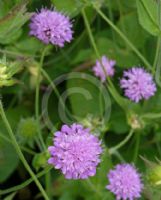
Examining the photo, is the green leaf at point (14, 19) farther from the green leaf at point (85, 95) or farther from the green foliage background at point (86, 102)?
the green leaf at point (85, 95)

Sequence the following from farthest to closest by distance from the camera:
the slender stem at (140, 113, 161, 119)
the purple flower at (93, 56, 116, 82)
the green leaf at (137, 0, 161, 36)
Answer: the purple flower at (93, 56, 116, 82) → the slender stem at (140, 113, 161, 119) → the green leaf at (137, 0, 161, 36)

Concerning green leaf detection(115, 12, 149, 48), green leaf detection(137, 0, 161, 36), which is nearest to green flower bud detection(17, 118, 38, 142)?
green leaf detection(137, 0, 161, 36)

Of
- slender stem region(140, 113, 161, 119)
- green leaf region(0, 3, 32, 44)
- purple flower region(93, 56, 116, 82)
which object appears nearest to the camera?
green leaf region(0, 3, 32, 44)

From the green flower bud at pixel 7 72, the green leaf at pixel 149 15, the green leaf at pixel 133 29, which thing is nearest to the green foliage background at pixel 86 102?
the green leaf at pixel 133 29

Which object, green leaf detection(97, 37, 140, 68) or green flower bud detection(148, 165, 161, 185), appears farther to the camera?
green leaf detection(97, 37, 140, 68)

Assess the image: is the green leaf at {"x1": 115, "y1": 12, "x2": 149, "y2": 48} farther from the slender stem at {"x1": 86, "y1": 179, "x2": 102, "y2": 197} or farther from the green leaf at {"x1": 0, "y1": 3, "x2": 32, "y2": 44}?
the green leaf at {"x1": 0, "y1": 3, "x2": 32, "y2": 44}

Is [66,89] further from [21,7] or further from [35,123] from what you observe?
[21,7]

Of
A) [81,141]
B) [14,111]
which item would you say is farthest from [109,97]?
[81,141]
